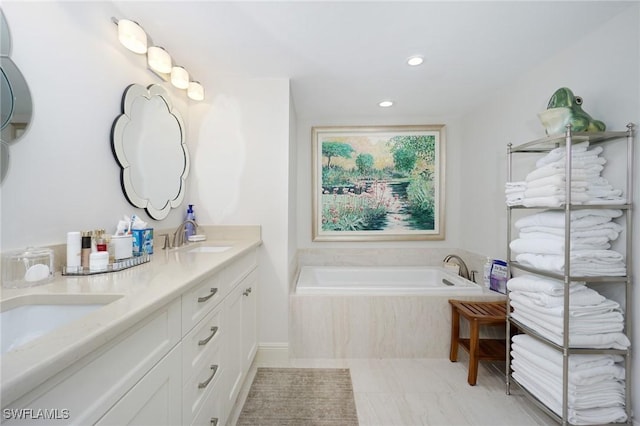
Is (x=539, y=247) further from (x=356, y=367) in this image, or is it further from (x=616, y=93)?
(x=356, y=367)

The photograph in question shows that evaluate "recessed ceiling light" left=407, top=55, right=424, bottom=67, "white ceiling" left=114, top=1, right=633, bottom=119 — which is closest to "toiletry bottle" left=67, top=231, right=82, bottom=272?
"white ceiling" left=114, top=1, right=633, bottom=119

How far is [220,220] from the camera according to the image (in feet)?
7.22

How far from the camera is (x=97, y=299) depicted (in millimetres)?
798

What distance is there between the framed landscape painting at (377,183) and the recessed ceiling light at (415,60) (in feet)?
3.78

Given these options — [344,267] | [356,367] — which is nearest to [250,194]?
[344,267]

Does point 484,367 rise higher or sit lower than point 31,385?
lower

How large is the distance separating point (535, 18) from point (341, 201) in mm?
2085

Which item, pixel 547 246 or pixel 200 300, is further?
pixel 547 246

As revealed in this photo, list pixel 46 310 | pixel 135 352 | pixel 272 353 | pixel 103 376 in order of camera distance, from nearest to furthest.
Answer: pixel 103 376, pixel 135 352, pixel 46 310, pixel 272 353

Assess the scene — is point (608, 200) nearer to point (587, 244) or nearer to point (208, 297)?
point (587, 244)

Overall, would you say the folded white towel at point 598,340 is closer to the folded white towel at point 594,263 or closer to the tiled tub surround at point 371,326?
the folded white towel at point 594,263

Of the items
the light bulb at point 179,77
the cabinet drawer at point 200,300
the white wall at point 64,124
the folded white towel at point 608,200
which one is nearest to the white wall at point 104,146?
the white wall at point 64,124

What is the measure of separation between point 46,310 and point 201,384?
1.95 ft

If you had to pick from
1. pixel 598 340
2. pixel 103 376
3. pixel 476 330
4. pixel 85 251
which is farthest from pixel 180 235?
pixel 598 340
